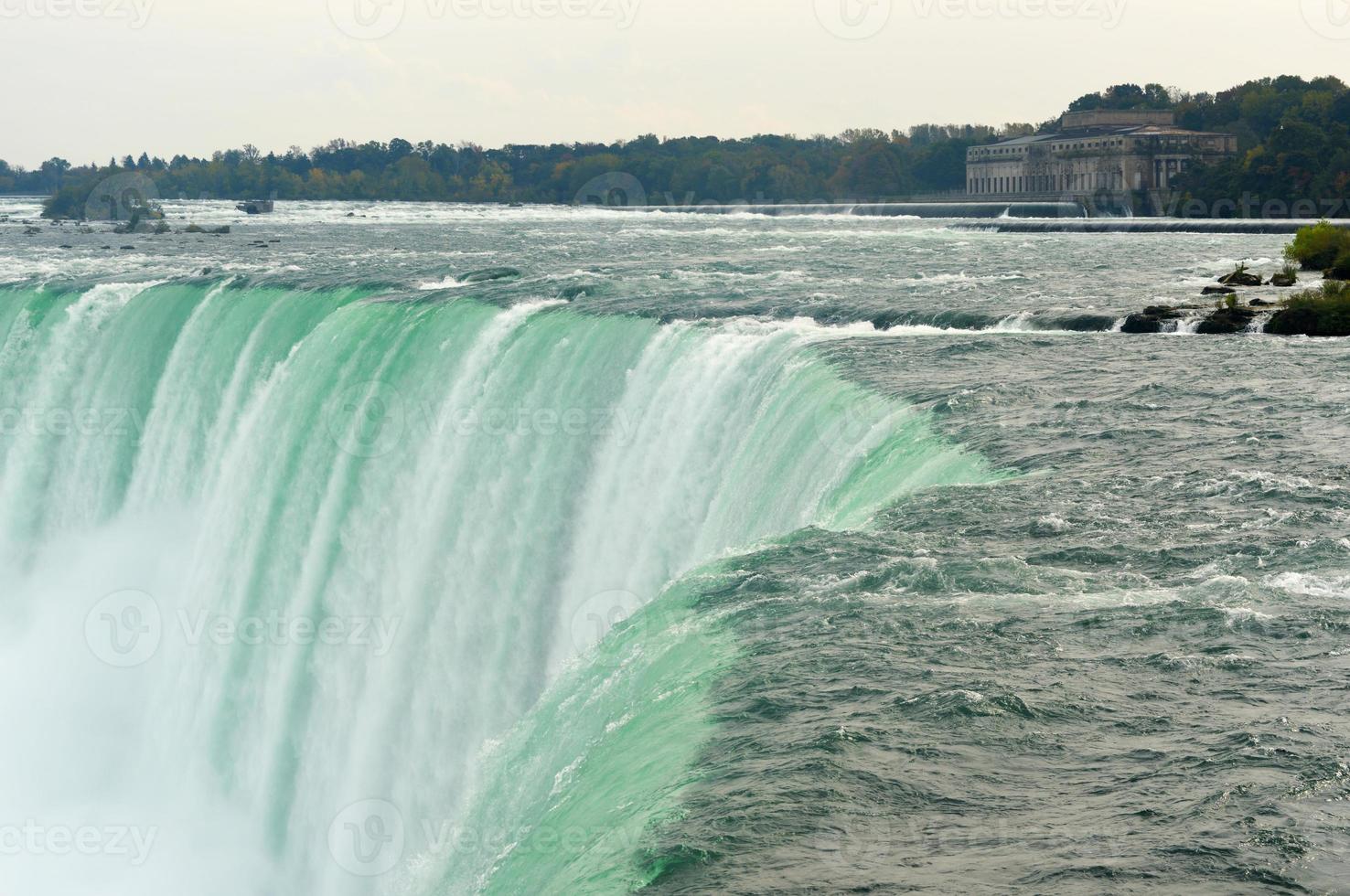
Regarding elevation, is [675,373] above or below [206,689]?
above

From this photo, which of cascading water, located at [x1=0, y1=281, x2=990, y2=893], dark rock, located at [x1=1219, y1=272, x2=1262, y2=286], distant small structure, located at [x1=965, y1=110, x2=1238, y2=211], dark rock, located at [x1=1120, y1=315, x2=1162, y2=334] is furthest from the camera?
distant small structure, located at [x1=965, y1=110, x2=1238, y2=211]

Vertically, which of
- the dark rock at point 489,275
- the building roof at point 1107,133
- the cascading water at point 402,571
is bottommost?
the cascading water at point 402,571

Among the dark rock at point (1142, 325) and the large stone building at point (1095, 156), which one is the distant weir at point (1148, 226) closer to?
the large stone building at point (1095, 156)

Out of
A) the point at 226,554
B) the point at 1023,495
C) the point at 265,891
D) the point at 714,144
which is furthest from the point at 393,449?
the point at 714,144

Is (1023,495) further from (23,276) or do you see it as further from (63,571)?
(23,276)

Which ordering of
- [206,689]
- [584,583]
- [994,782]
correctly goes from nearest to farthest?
1. [994,782]
2. [584,583]
3. [206,689]

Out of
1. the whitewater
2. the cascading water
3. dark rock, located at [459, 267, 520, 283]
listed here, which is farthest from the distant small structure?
the cascading water

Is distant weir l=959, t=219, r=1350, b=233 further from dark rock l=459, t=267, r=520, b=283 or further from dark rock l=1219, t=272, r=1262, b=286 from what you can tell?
dark rock l=459, t=267, r=520, b=283

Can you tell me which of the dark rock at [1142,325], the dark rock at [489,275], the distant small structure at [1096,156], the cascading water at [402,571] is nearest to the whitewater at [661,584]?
the cascading water at [402,571]
